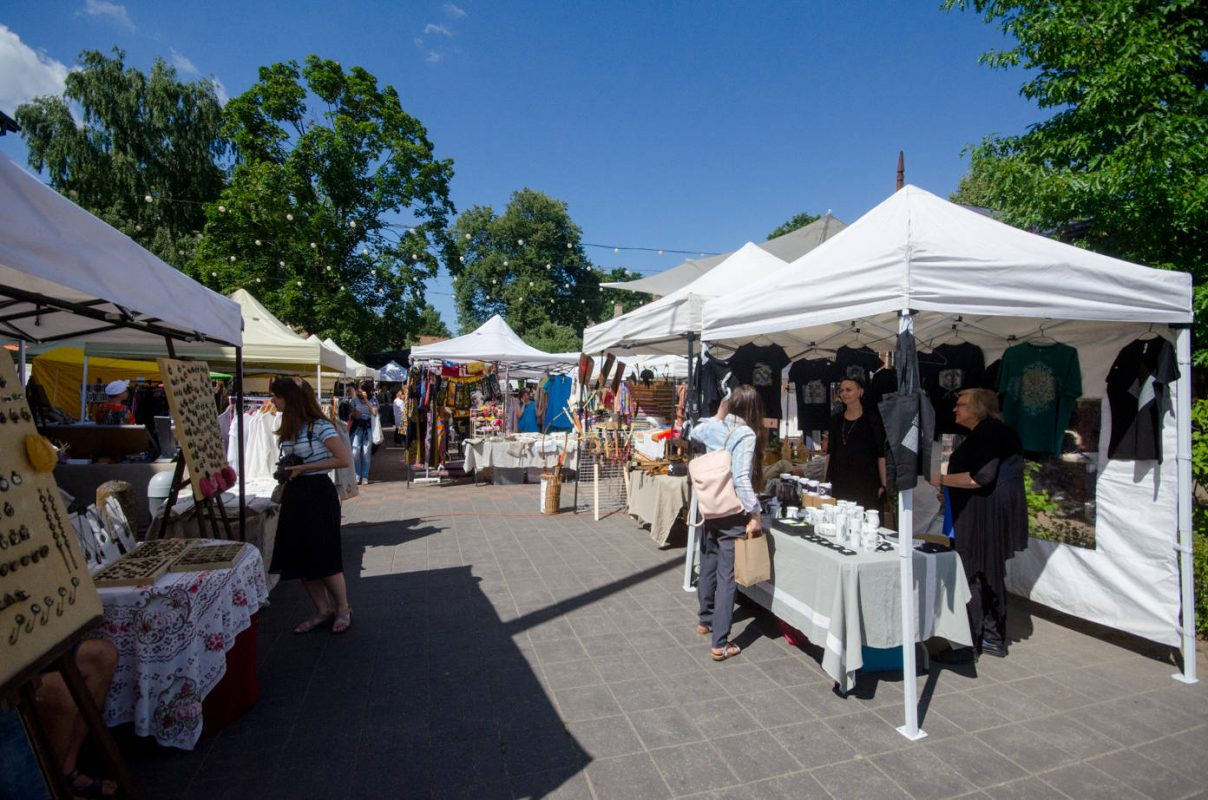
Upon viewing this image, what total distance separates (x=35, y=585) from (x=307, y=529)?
2.11 meters

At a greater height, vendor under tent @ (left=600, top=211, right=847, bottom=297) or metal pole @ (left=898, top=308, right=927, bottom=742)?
vendor under tent @ (left=600, top=211, right=847, bottom=297)

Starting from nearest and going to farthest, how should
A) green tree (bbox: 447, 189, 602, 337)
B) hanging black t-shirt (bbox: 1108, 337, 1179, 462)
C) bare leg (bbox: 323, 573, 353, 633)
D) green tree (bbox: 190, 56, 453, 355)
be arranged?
1. hanging black t-shirt (bbox: 1108, 337, 1179, 462)
2. bare leg (bbox: 323, 573, 353, 633)
3. green tree (bbox: 190, 56, 453, 355)
4. green tree (bbox: 447, 189, 602, 337)

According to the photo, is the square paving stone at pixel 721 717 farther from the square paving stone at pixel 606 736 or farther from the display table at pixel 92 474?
the display table at pixel 92 474

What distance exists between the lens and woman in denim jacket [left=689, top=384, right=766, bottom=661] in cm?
354

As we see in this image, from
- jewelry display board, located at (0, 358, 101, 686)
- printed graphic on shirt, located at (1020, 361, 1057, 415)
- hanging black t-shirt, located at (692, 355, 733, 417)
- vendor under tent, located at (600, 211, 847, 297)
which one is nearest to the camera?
jewelry display board, located at (0, 358, 101, 686)

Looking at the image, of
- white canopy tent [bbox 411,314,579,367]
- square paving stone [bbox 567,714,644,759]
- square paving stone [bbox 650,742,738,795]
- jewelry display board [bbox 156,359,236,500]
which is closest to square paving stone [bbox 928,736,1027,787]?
square paving stone [bbox 650,742,738,795]

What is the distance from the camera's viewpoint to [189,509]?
4488mm

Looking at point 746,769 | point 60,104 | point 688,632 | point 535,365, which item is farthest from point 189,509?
point 60,104

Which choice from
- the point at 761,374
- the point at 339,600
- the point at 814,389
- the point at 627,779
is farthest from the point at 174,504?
the point at 814,389

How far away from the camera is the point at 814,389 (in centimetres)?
560

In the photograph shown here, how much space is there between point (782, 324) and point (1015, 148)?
20.8ft

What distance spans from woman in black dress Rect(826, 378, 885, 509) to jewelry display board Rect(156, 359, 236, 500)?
4.49m

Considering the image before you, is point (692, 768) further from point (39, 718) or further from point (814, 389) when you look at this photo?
point (814, 389)

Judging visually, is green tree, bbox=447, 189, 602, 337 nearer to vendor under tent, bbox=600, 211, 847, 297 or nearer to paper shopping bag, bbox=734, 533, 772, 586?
vendor under tent, bbox=600, 211, 847, 297
